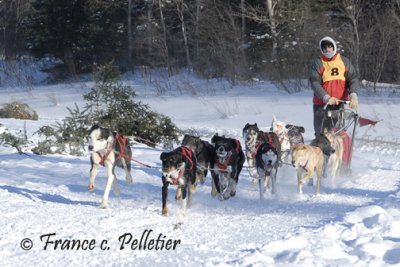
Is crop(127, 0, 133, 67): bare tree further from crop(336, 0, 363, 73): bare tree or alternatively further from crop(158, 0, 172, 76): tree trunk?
crop(336, 0, 363, 73): bare tree

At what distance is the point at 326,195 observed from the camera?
6645mm

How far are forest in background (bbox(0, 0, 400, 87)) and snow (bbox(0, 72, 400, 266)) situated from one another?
7629mm

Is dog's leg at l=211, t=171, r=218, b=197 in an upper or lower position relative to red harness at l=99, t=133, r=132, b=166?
lower

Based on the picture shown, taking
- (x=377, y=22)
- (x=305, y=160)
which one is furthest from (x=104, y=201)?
(x=377, y=22)

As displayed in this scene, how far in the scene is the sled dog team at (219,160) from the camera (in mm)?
5781

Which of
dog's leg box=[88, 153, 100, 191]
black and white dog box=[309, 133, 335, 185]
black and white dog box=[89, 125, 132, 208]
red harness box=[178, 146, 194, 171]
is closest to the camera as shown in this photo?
red harness box=[178, 146, 194, 171]

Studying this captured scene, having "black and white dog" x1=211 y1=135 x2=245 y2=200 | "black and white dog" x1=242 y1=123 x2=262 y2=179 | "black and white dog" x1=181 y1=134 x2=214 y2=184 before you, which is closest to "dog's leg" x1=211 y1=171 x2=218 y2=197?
"black and white dog" x1=211 y1=135 x2=245 y2=200

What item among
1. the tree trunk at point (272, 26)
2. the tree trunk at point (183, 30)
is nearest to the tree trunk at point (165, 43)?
the tree trunk at point (183, 30)

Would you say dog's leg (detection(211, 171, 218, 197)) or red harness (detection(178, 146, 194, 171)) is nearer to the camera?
red harness (detection(178, 146, 194, 171))

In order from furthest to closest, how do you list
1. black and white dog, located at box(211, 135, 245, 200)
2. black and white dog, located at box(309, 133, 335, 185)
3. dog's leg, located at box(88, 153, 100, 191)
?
black and white dog, located at box(309, 133, 335, 185) → black and white dog, located at box(211, 135, 245, 200) → dog's leg, located at box(88, 153, 100, 191)

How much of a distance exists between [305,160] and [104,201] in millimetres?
2204

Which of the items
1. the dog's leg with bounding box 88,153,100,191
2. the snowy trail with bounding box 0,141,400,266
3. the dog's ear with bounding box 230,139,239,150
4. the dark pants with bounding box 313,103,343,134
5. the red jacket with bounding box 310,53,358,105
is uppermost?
the red jacket with bounding box 310,53,358,105

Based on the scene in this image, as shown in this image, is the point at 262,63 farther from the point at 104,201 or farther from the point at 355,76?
the point at 104,201

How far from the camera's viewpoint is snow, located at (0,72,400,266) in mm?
4242
